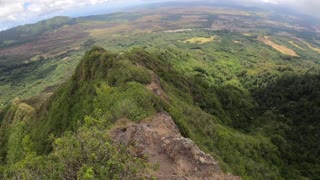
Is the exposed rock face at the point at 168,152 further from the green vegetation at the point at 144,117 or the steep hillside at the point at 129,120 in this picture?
the green vegetation at the point at 144,117

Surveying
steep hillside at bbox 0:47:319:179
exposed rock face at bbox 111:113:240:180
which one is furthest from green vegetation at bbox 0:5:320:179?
exposed rock face at bbox 111:113:240:180

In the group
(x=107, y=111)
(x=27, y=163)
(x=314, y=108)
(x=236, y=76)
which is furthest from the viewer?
(x=236, y=76)

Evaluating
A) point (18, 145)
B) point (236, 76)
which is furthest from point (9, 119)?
point (236, 76)

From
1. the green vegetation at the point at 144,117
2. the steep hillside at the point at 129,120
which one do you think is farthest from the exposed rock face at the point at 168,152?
the green vegetation at the point at 144,117

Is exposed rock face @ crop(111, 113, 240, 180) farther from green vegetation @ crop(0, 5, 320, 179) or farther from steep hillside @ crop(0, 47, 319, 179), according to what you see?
green vegetation @ crop(0, 5, 320, 179)

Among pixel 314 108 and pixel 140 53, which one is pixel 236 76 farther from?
pixel 140 53

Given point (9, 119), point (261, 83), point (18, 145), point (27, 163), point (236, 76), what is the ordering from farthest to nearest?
point (236, 76), point (261, 83), point (9, 119), point (18, 145), point (27, 163)

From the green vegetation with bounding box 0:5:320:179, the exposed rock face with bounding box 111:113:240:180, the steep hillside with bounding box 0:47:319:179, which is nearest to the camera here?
the green vegetation with bounding box 0:5:320:179

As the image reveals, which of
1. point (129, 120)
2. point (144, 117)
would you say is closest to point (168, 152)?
point (129, 120)

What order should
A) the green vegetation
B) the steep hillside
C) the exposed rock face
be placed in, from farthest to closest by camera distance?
the exposed rock face < the steep hillside < the green vegetation
